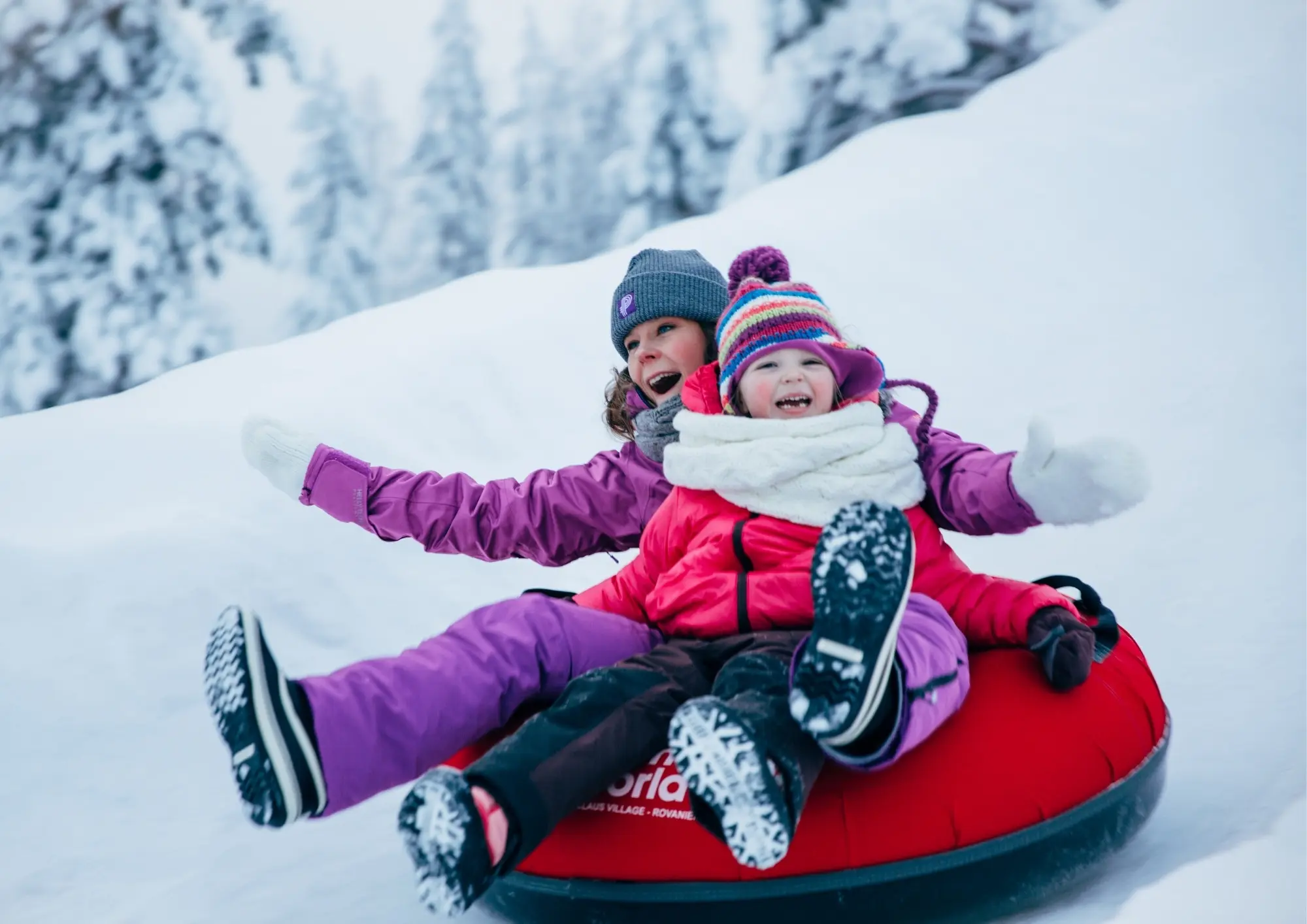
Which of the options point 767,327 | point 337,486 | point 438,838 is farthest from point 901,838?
point 337,486

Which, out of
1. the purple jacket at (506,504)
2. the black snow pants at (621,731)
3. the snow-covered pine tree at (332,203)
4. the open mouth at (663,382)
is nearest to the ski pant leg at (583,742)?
the black snow pants at (621,731)

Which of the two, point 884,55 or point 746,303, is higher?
point 746,303

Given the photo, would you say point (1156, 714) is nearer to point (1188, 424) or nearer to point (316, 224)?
point (1188, 424)

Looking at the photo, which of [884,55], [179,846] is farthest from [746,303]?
[884,55]

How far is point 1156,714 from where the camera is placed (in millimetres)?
1370

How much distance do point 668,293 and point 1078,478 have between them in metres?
0.86

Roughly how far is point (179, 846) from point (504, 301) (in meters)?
2.13

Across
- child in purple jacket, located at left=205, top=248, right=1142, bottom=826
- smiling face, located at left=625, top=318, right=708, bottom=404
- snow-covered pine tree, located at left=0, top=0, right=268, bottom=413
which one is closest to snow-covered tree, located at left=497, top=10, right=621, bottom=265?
snow-covered pine tree, located at left=0, top=0, right=268, bottom=413

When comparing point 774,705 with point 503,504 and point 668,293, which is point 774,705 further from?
point 668,293

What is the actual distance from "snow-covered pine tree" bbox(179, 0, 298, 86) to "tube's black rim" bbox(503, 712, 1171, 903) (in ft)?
10.8

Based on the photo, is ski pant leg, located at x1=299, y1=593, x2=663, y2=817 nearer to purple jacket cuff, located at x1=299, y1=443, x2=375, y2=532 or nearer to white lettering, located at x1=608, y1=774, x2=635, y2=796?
white lettering, located at x1=608, y1=774, x2=635, y2=796

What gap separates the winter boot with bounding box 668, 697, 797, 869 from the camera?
0.94 metres

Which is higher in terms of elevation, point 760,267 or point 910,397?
point 760,267

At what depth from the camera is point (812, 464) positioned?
55.7 inches
